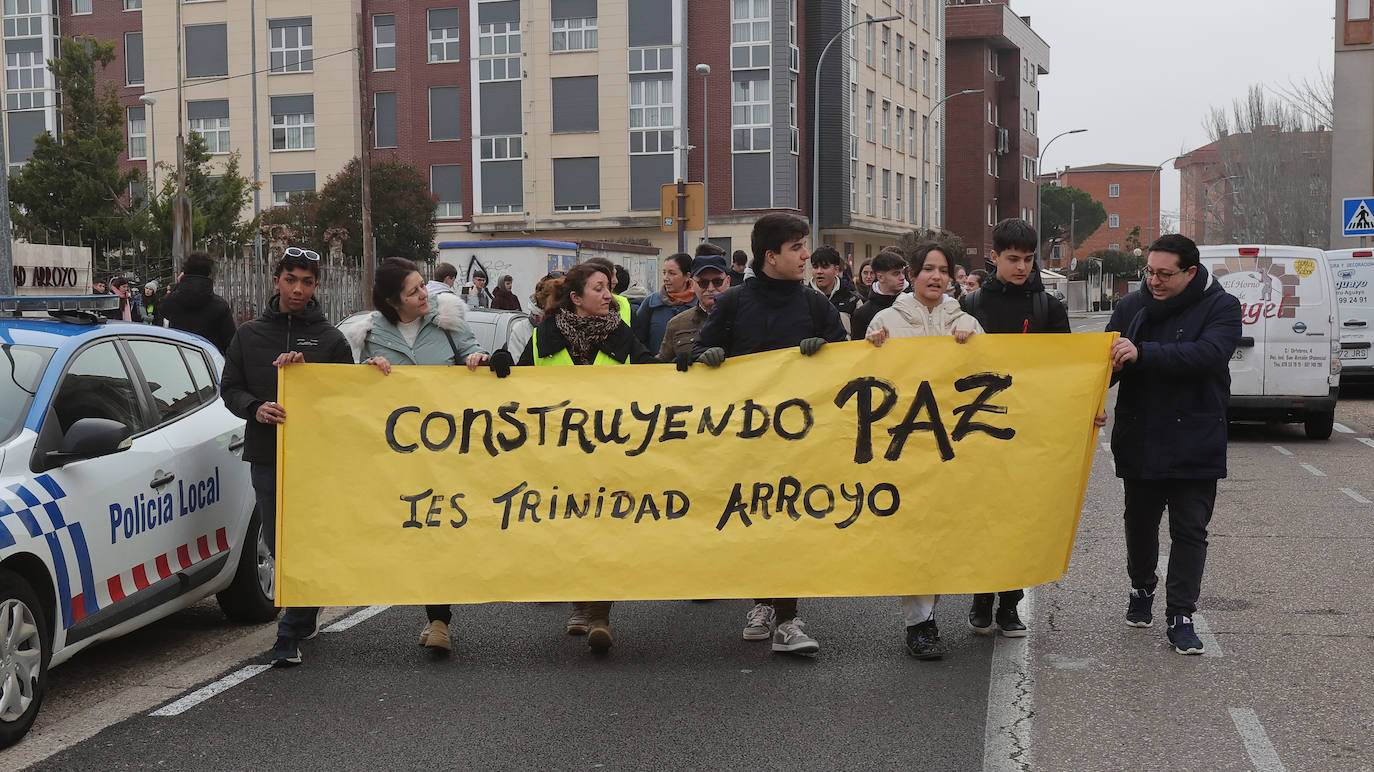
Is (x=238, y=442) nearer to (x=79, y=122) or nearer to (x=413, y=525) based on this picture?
(x=413, y=525)

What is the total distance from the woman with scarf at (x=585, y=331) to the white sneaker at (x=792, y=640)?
0.82m

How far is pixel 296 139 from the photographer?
56844 millimetres

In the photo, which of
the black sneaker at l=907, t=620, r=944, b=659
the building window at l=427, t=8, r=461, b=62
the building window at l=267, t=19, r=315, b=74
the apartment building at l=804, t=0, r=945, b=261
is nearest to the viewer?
the black sneaker at l=907, t=620, r=944, b=659

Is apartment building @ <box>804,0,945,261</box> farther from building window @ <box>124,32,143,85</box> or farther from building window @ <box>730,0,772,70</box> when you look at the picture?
building window @ <box>124,32,143,85</box>

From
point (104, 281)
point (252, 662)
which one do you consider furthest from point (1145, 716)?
point (104, 281)

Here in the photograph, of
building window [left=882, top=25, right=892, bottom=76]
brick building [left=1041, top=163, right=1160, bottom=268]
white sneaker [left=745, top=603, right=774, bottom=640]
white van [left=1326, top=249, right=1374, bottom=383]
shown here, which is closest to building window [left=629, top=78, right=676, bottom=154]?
building window [left=882, top=25, right=892, bottom=76]

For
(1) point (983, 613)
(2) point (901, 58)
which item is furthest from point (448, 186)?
(1) point (983, 613)

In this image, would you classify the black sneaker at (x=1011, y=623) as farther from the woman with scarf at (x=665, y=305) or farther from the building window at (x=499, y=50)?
the building window at (x=499, y=50)

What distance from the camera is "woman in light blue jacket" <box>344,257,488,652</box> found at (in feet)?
21.8

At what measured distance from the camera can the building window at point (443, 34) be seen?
182ft

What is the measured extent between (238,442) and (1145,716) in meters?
4.49

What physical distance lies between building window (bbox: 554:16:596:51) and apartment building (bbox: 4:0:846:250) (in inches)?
2.9

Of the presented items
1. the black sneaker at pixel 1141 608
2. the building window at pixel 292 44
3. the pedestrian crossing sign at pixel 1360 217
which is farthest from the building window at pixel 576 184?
the black sneaker at pixel 1141 608

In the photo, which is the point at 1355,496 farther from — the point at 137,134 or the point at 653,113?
the point at 137,134
